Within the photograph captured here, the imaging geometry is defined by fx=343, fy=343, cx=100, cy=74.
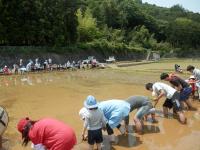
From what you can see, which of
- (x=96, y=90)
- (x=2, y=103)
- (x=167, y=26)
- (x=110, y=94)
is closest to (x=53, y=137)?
(x=2, y=103)

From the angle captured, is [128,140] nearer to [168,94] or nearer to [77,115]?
[168,94]

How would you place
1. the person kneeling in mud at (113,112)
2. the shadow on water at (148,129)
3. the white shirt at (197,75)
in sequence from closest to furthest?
the person kneeling in mud at (113,112)
the shadow on water at (148,129)
the white shirt at (197,75)

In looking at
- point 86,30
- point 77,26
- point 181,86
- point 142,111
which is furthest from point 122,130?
point 86,30

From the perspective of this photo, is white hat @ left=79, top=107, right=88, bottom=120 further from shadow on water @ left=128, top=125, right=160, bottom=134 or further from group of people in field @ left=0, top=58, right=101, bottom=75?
group of people in field @ left=0, top=58, right=101, bottom=75

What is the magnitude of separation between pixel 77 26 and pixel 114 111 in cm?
3720

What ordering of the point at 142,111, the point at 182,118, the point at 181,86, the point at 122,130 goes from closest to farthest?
the point at 122,130 → the point at 142,111 → the point at 182,118 → the point at 181,86

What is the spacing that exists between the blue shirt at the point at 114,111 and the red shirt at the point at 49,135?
3.03m

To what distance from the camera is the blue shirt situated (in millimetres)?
8320

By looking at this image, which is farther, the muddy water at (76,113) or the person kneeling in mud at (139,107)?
the person kneeling in mud at (139,107)

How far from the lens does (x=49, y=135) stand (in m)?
5.32

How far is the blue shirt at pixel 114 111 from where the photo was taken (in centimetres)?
832

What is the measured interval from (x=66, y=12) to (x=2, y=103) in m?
28.6

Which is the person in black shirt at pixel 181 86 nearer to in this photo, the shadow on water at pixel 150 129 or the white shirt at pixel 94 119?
the shadow on water at pixel 150 129

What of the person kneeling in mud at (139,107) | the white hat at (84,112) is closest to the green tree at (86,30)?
the person kneeling in mud at (139,107)
